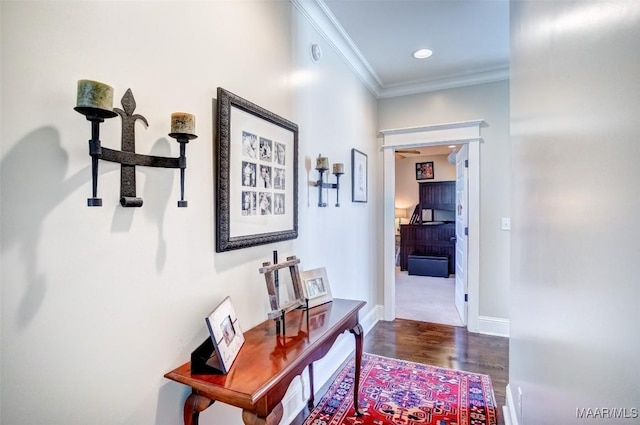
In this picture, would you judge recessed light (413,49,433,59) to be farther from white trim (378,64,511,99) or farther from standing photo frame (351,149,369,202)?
standing photo frame (351,149,369,202)

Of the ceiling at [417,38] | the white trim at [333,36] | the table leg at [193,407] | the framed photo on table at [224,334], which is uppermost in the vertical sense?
the ceiling at [417,38]

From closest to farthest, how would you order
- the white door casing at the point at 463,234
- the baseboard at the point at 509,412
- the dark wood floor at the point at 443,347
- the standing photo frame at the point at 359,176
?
the baseboard at the point at 509,412 < the dark wood floor at the point at 443,347 < the standing photo frame at the point at 359,176 < the white door casing at the point at 463,234

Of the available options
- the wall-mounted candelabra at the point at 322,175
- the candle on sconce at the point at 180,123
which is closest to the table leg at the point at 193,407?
the candle on sconce at the point at 180,123

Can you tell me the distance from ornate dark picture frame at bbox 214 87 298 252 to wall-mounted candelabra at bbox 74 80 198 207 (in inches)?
10.9

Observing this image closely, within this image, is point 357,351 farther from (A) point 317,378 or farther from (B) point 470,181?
(B) point 470,181

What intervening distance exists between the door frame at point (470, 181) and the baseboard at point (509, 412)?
1.58 meters

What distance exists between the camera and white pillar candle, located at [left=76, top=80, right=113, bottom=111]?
2.84 ft

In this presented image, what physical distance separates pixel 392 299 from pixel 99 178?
11.4 feet

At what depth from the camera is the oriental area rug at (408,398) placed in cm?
202

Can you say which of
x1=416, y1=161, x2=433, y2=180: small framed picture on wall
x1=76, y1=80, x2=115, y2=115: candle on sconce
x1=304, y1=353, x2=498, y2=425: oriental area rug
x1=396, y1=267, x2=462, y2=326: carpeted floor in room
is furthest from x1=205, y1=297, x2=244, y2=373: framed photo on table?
x1=416, y1=161, x2=433, y2=180: small framed picture on wall

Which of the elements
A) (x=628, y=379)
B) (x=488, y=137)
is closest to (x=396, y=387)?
(x=628, y=379)

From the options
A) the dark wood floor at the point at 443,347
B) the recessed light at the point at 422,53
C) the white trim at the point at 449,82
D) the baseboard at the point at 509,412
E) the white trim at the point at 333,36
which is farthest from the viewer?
the white trim at the point at 449,82

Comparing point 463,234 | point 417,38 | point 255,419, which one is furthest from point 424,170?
point 255,419

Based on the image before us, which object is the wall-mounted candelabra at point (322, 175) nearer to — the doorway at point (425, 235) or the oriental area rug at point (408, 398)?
the oriental area rug at point (408, 398)
